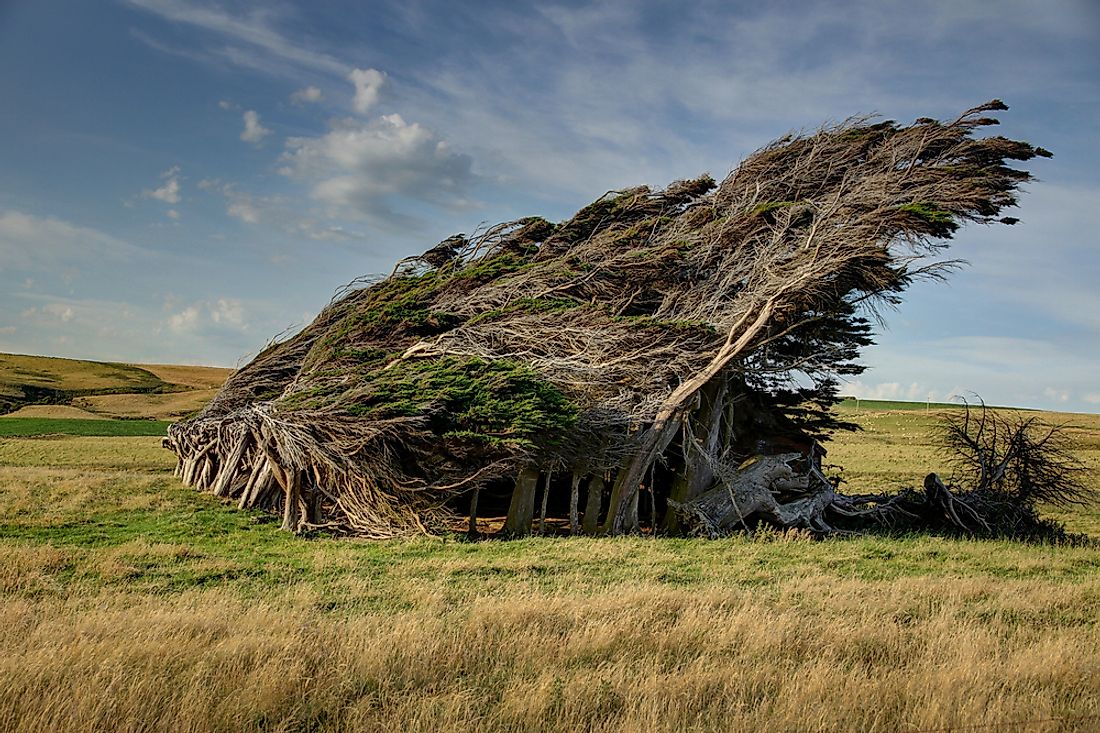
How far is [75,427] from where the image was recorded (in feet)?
168

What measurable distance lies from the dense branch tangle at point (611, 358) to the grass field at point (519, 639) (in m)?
2.39

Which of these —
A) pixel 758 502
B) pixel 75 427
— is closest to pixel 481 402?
pixel 758 502

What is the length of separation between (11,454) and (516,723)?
120 feet

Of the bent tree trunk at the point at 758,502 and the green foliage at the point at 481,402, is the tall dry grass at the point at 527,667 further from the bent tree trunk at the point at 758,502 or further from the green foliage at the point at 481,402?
the bent tree trunk at the point at 758,502

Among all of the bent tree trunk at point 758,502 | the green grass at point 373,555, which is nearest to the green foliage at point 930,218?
the bent tree trunk at point 758,502

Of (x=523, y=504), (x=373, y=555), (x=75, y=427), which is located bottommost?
(x=75, y=427)

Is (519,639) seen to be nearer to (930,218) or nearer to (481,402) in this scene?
(481,402)

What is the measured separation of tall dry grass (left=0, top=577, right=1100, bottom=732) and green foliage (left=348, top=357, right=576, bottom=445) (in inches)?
228

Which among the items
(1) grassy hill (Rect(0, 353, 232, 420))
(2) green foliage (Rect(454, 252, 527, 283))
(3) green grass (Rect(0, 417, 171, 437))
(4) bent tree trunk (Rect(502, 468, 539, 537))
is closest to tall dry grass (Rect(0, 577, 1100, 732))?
(4) bent tree trunk (Rect(502, 468, 539, 537))

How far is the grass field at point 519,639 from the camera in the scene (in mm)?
5293

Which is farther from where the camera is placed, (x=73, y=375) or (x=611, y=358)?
(x=73, y=375)

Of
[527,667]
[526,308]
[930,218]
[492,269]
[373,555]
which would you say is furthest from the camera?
[492,269]

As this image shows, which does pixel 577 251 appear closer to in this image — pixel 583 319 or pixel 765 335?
pixel 583 319

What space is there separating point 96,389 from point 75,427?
2680cm
